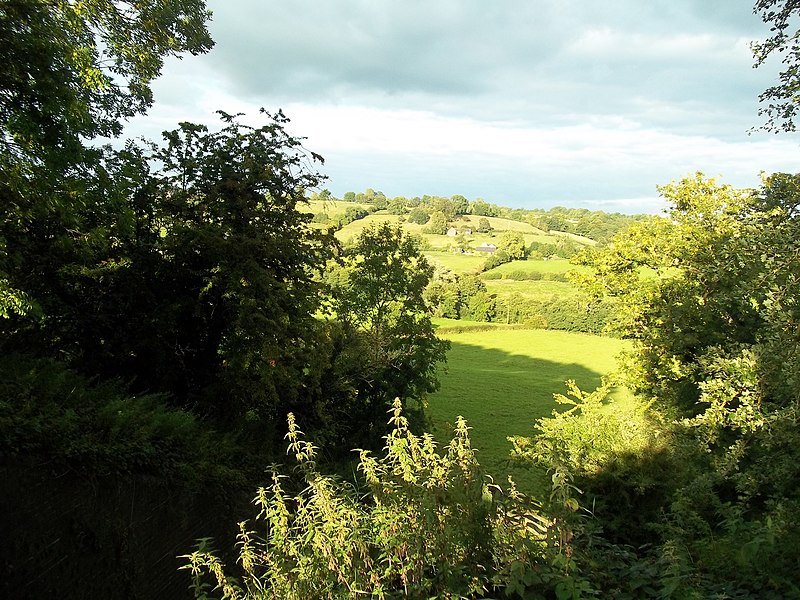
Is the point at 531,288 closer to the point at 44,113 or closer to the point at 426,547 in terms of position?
the point at 44,113

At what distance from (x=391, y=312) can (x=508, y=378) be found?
19022 millimetres

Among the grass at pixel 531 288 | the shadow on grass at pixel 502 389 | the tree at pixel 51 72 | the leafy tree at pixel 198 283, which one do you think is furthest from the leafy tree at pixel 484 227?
the tree at pixel 51 72

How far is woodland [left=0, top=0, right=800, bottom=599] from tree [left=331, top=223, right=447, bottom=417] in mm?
87

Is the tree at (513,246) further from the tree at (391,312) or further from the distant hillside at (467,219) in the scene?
the tree at (391,312)

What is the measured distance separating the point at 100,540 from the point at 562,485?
5566mm

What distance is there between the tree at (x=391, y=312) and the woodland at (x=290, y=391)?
0.09 metres

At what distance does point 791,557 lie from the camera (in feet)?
13.2

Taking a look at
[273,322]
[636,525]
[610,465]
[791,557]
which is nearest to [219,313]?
[273,322]

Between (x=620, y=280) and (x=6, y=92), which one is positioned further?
(x=620, y=280)

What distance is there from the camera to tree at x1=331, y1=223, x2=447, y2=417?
1503 cm

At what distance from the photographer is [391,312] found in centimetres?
1564

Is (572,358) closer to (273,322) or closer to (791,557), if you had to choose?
(273,322)

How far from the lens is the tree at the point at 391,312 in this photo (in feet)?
49.3

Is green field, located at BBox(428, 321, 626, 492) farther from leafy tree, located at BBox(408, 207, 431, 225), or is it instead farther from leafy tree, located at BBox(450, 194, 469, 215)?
leafy tree, located at BBox(450, 194, 469, 215)
